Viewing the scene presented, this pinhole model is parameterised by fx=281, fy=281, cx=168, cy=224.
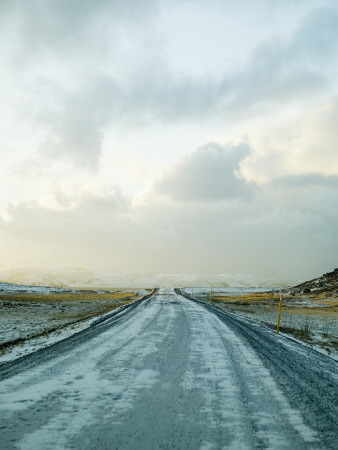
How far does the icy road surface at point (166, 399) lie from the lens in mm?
3240

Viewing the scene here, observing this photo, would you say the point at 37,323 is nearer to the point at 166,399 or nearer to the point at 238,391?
the point at 166,399

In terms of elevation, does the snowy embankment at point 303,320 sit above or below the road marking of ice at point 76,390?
below

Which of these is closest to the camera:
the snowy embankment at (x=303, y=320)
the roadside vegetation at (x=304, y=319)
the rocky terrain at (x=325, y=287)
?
the snowy embankment at (x=303, y=320)

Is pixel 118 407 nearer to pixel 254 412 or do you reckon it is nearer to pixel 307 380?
pixel 254 412

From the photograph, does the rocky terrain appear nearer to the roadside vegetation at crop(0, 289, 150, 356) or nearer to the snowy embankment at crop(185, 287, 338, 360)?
the snowy embankment at crop(185, 287, 338, 360)

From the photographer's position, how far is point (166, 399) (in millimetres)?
4387

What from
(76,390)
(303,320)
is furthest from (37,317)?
(303,320)

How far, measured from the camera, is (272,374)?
5.92m

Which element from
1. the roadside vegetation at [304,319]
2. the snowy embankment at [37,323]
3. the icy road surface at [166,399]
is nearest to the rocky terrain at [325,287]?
the roadside vegetation at [304,319]

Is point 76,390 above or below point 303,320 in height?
above

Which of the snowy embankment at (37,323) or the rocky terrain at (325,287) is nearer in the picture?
the snowy embankment at (37,323)

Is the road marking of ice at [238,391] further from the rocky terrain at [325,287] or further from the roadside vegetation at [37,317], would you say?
the rocky terrain at [325,287]

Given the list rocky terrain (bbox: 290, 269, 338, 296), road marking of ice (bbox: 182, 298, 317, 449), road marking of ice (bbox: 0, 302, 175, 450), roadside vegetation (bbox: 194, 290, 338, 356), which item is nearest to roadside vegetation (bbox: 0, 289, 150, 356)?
road marking of ice (bbox: 0, 302, 175, 450)

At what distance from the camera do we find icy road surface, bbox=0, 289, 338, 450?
324 centimetres
